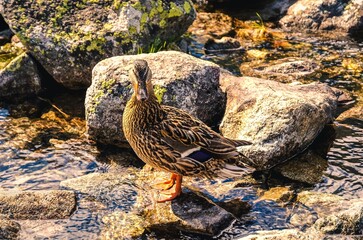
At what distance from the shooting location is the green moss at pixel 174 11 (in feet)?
35.7

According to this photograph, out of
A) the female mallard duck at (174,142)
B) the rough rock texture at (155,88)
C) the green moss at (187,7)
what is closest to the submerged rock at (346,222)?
the female mallard duck at (174,142)

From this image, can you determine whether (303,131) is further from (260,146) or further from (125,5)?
(125,5)

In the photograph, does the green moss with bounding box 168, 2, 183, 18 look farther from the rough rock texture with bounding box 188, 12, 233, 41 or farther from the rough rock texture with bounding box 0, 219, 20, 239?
the rough rock texture with bounding box 0, 219, 20, 239

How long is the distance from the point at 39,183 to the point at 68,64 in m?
2.78

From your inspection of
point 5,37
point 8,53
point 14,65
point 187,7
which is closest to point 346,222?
point 187,7

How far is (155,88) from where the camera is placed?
8867mm

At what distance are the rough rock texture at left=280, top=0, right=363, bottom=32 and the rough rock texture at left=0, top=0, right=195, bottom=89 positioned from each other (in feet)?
13.9

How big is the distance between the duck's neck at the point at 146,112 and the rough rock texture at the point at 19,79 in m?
3.80

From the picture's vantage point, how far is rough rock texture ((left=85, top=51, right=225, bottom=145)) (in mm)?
8852

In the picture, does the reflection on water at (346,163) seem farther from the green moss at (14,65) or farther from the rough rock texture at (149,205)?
the green moss at (14,65)

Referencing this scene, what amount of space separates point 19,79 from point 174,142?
4343 millimetres

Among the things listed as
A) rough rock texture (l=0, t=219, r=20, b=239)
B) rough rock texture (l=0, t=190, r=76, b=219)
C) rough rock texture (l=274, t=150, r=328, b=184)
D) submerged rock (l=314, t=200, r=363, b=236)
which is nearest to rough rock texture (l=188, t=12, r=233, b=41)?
rough rock texture (l=274, t=150, r=328, b=184)

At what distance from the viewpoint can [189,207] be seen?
24.1 ft

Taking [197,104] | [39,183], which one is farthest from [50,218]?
[197,104]
